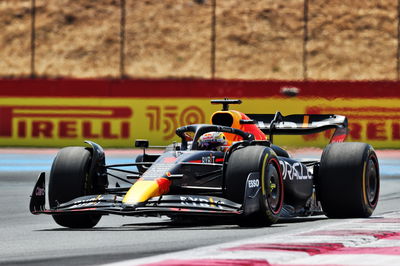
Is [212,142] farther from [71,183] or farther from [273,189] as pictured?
[71,183]

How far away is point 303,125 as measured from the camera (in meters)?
12.8

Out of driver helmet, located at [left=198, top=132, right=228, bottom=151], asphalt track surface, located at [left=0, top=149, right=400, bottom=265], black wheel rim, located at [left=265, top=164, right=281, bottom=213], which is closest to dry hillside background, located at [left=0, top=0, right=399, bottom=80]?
asphalt track surface, located at [left=0, top=149, right=400, bottom=265]

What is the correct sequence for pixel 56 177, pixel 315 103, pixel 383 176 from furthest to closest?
pixel 315 103 < pixel 383 176 < pixel 56 177

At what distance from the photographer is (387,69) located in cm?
3662

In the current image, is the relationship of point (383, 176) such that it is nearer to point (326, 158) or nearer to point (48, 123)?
point (326, 158)

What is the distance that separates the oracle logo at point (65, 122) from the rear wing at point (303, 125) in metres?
16.6

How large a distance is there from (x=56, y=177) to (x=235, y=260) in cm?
402

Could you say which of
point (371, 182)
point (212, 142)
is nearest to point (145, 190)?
point (212, 142)

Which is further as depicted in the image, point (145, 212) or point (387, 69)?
point (387, 69)

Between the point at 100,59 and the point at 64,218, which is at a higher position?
the point at 100,59

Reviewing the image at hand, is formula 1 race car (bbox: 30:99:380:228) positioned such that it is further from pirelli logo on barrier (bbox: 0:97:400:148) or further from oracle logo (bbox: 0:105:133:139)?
oracle logo (bbox: 0:105:133:139)

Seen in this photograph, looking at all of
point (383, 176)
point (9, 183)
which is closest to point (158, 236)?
point (9, 183)

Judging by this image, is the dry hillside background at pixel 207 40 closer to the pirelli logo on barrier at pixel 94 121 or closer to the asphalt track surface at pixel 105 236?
the pirelli logo on barrier at pixel 94 121

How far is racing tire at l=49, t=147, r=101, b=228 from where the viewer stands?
10.3 metres
